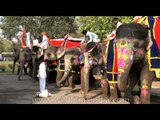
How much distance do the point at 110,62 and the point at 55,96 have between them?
261 centimetres

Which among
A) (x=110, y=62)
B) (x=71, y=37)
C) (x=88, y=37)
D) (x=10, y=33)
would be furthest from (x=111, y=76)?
(x=10, y=33)

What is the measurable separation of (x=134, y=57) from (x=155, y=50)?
2.92 feet

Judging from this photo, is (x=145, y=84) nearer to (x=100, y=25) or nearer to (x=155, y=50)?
(x=155, y=50)

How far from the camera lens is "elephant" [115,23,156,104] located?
897 centimetres

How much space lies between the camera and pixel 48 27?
4122 cm

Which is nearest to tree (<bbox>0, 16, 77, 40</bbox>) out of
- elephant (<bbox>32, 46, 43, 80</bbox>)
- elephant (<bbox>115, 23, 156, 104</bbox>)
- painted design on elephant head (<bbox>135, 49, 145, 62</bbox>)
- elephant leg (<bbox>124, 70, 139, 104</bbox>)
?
elephant (<bbox>32, 46, 43, 80</bbox>)

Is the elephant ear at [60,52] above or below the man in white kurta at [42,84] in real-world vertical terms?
above

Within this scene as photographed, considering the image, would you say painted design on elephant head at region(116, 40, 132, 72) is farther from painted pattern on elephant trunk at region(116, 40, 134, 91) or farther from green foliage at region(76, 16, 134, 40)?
green foliage at region(76, 16, 134, 40)

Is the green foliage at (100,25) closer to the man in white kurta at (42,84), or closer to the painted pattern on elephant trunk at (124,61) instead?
the man in white kurta at (42,84)

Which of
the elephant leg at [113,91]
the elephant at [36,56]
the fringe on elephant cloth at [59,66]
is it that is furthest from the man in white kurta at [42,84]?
the elephant at [36,56]

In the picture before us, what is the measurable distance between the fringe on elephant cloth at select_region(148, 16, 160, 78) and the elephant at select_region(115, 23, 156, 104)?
4.9 inches

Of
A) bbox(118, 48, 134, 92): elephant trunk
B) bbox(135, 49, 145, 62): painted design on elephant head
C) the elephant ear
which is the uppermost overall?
the elephant ear

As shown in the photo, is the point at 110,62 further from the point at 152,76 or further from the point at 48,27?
the point at 48,27

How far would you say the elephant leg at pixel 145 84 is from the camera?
967cm
